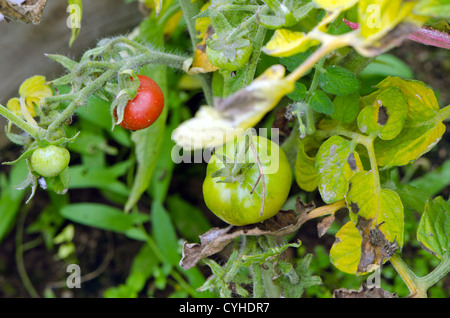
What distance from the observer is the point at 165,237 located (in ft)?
3.77

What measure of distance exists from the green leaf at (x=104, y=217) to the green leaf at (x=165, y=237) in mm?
36

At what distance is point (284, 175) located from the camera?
689mm

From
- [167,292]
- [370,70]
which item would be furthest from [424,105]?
[167,292]

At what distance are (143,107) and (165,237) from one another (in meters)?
0.56

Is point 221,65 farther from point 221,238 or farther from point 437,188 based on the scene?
point 437,188

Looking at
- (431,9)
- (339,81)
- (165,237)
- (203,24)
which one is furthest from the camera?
(165,237)

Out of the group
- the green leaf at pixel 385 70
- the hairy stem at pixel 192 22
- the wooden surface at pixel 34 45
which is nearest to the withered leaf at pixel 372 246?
the hairy stem at pixel 192 22

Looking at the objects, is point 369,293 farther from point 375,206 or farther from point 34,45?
point 34,45

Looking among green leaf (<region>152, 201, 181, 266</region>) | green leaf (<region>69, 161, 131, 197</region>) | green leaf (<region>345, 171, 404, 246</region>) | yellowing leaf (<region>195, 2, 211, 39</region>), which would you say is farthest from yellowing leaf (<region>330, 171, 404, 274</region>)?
green leaf (<region>69, 161, 131, 197</region>)

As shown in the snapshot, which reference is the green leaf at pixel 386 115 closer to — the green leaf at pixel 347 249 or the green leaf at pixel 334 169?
the green leaf at pixel 334 169

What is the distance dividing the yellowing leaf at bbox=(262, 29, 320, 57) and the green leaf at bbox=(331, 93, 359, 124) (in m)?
0.27

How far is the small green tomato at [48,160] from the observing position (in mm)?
580

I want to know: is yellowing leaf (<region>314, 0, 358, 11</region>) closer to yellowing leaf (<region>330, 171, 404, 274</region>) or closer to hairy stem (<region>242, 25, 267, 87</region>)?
hairy stem (<region>242, 25, 267, 87</region>)

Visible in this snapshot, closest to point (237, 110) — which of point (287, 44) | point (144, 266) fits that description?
point (287, 44)
